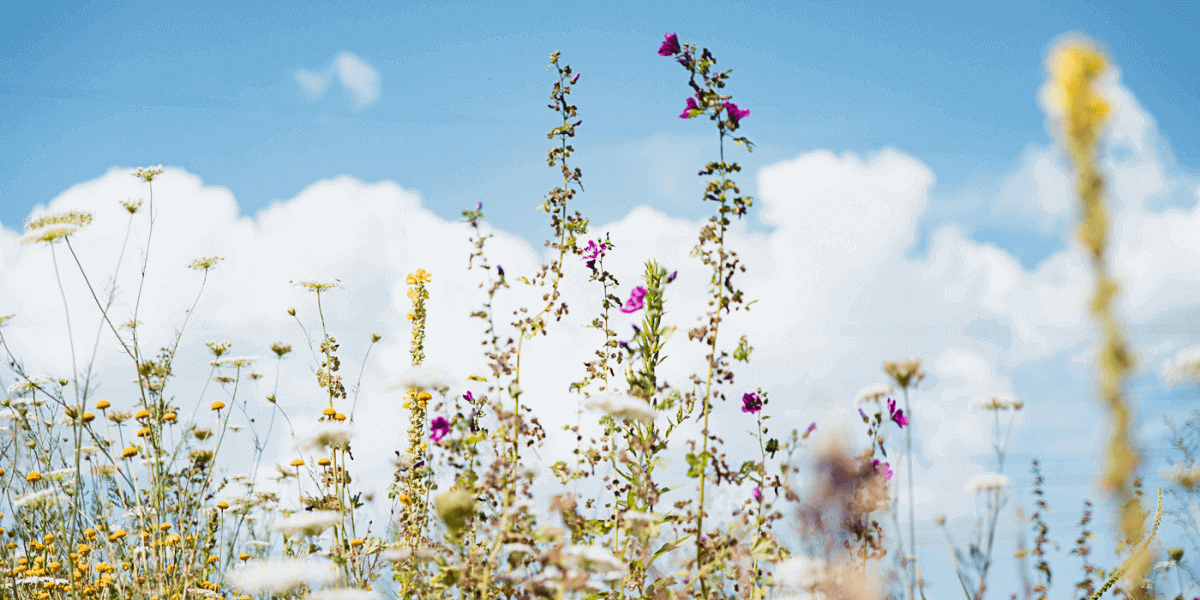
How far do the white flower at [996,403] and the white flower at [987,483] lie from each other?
14.6 inches

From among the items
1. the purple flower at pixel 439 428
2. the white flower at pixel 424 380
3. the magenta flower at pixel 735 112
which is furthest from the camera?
the magenta flower at pixel 735 112

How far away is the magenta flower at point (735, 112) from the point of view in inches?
130

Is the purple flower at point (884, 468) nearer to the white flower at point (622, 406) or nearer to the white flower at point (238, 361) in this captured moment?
the white flower at point (622, 406)

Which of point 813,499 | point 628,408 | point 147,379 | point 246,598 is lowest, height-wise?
point 246,598

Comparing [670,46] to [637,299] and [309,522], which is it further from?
[309,522]

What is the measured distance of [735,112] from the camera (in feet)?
10.9

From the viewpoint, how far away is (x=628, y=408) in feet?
8.18

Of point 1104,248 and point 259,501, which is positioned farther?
point 259,501

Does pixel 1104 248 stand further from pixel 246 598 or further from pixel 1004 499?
pixel 246 598

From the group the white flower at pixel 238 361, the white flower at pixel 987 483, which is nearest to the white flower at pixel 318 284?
the white flower at pixel 238 361

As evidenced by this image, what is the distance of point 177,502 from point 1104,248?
5.21m

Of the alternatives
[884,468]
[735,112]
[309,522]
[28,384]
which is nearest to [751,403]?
[884,468]

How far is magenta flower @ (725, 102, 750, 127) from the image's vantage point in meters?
3.31

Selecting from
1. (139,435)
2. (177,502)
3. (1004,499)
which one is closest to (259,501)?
(177,502)
